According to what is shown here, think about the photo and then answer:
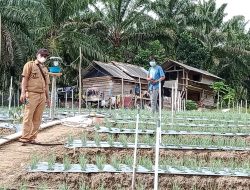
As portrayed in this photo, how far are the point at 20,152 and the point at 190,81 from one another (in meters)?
28.0

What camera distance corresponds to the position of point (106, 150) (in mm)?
8625

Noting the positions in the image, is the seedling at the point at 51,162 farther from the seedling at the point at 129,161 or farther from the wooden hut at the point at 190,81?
the wooden hut at the point at 190,81

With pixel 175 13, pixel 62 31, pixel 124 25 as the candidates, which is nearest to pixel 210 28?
pixel 175 13

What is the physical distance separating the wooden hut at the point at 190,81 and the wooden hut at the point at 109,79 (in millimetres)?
3899

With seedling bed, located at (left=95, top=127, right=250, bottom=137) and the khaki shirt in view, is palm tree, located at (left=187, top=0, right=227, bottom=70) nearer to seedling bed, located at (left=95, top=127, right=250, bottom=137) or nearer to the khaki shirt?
seedling bed, located at (left=95, top=127, right=250, bottom=137)

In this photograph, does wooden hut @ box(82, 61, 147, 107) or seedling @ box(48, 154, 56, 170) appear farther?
wooden hut @ box(82, 61, 147, 107)

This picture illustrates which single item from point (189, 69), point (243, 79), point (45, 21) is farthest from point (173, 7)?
point (45, 21)

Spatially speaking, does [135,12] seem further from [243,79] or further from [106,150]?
[106,150]

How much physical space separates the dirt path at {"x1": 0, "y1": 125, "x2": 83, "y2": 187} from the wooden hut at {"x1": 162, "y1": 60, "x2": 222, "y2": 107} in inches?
903

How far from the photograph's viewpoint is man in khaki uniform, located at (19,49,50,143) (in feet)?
28.1

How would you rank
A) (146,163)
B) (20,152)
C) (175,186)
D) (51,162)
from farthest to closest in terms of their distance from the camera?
(20,152) → (146,163) → (51,162) → (175,186)

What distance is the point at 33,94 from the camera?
872cm

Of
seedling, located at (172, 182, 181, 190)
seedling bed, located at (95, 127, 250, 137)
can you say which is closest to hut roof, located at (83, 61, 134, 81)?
seedling bed, located at (95, 127, 250, 137)

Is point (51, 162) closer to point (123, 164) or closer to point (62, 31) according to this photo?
point (123, 164)
